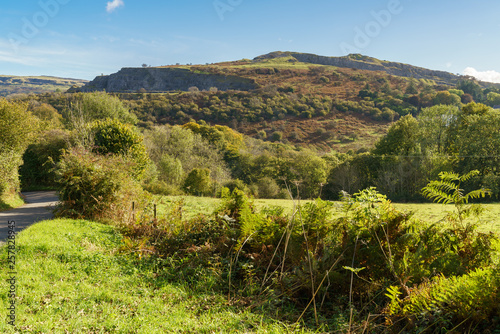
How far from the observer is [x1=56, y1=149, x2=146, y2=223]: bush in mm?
9188

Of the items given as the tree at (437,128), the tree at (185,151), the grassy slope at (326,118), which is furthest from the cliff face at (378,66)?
the tree at (185,151)

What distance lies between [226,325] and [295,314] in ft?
3.61

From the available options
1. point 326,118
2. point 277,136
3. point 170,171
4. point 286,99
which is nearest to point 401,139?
point 170,171

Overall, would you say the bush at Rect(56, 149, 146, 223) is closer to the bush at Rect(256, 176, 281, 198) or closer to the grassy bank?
the grassy bank

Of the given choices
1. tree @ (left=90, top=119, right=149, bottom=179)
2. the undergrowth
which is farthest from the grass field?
tree @ (left=90, top=119, right=149, bottom=179)

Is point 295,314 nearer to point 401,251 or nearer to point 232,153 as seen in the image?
point 401,251

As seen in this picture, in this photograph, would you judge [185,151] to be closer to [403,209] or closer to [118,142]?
[118,142]

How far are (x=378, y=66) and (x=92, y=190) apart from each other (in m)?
129

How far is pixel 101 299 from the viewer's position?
13.9 feet

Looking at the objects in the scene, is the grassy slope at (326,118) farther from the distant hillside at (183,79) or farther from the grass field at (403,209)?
the grass field at (403,209)

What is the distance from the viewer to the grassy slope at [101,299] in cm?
357

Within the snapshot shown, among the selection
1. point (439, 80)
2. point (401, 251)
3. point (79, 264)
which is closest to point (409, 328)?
point (401, 251)

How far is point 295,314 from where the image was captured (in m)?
4.39

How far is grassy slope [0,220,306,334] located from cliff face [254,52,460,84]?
12057 centimetres
